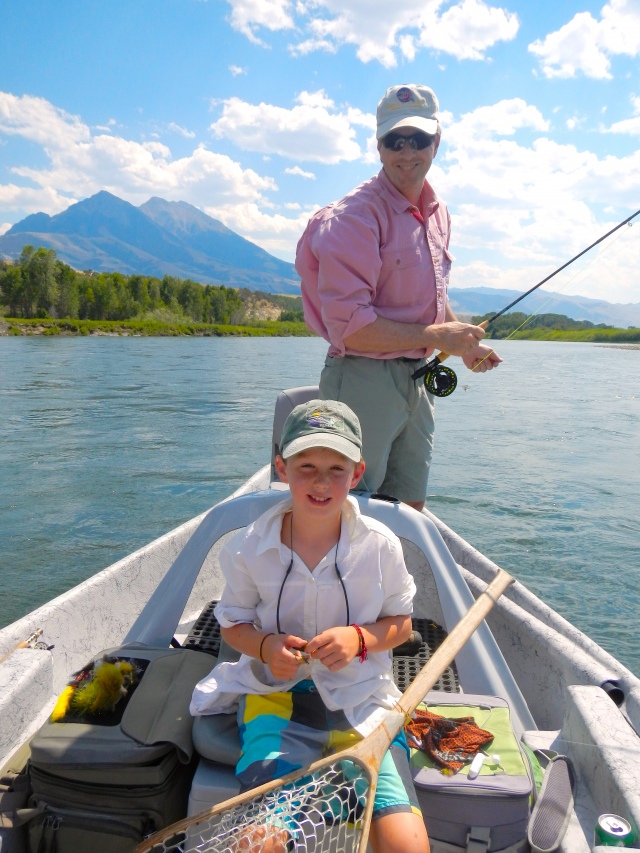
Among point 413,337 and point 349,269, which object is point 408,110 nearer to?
point 349,269

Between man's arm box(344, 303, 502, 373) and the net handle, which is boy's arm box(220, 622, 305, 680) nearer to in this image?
the net handle

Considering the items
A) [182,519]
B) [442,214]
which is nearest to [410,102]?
[442,214]

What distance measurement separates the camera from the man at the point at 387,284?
252 centimetres

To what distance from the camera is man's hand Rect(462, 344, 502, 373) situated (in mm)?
2730

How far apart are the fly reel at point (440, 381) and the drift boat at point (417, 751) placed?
0.60 metres

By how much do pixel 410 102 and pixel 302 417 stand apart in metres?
1.39

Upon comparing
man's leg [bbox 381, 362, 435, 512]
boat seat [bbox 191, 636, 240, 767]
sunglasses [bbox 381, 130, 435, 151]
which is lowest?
boat seat [bbox 191, 636, 240, 767]

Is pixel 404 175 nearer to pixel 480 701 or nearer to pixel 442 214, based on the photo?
pixel 442 214

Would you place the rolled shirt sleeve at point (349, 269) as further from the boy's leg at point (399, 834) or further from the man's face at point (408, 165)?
the boy's leg at point (399, 834)

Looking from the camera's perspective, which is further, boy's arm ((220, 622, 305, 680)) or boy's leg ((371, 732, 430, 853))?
boy's arm ((220, 622, 305, 680))

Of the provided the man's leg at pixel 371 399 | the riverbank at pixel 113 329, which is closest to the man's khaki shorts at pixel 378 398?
the man's leg at pixel 371 399

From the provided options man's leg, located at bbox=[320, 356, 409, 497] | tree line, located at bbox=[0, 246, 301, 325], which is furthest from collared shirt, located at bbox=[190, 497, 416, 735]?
tree line, located at bbox=[0, 246, 301, 325]

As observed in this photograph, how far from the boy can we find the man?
76 cm

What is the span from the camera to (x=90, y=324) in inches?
2359
